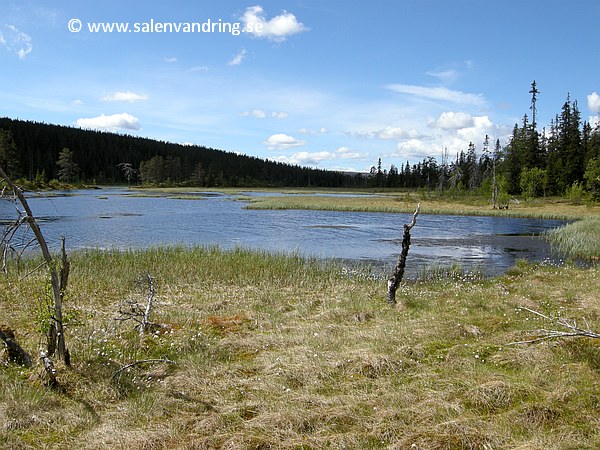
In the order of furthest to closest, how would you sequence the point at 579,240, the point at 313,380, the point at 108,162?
1. the point at 108,162
2. the point at 579,240
3. the point at 313,380

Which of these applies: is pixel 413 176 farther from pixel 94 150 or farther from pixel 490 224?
pixel 94 150

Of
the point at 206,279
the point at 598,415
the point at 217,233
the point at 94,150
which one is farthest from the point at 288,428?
the point at 94,150

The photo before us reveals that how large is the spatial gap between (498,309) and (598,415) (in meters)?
5.85

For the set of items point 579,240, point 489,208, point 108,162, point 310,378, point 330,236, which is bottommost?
point 330,236

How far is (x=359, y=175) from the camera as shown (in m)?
186

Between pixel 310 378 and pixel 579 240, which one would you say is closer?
pixel 310 378

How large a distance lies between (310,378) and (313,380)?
0.29 feet

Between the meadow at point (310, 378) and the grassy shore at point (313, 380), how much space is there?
0.02 meters

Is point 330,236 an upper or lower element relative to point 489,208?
lower

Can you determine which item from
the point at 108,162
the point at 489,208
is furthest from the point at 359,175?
the point at 489,208

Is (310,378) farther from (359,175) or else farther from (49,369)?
(359,175)

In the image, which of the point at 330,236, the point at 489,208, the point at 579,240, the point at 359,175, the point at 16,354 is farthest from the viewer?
the point at 359,175

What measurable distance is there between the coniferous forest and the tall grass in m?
25.5

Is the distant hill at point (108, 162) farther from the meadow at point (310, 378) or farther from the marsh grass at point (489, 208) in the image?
the meadow at point (310, 378)
